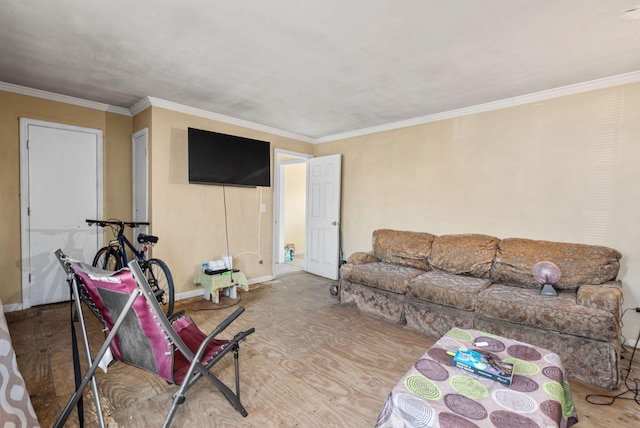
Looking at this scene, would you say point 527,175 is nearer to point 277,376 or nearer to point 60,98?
point 277,376

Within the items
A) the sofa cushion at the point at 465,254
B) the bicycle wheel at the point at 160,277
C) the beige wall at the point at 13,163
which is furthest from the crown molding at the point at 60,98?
the sofa cushion at the point at 465,254

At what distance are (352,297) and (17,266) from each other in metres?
3.84

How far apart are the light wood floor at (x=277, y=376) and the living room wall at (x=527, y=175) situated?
1248 mm

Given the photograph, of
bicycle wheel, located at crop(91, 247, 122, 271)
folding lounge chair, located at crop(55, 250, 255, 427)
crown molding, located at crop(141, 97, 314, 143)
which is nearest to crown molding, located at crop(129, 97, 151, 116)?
crown molding, located at crop(141, 97, 314, 143)

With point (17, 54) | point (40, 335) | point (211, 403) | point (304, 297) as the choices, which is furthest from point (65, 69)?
point (304, 297)

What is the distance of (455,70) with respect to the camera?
2.60 metres

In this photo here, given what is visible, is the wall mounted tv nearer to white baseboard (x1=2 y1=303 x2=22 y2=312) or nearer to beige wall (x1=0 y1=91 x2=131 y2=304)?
beige wall (x1=0 y1=91 x2=131 y2=304)

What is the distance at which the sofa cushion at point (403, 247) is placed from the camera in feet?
11.9

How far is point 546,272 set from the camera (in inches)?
103

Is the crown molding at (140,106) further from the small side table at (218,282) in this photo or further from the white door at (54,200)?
the small side table at (218,282)

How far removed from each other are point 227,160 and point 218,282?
1639mm

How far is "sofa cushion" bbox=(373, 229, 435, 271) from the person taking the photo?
11.9ft

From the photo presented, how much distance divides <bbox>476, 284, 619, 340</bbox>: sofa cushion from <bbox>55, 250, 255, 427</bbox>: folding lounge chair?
2.15m

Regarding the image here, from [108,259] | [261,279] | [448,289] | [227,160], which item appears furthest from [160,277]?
[448,289]
